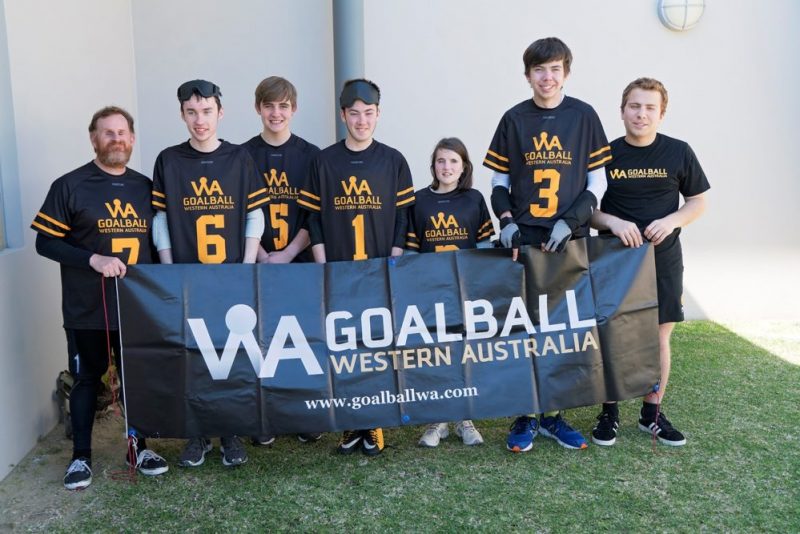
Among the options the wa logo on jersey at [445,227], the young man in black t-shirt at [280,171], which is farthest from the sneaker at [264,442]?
the wa logo on jersey at [445,227]

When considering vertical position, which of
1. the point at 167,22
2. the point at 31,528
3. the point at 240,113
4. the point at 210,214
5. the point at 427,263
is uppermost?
the point at 167,22

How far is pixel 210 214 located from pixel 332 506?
142 cm

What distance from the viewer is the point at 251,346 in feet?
10.5

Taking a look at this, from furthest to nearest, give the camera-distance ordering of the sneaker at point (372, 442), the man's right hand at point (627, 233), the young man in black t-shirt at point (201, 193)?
1. the sneaker at point (372, 442)
2. the man's right hand at point (627, 233)
3. the young man in black t-shirt at point (201, 193)

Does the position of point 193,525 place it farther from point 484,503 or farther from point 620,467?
point 620,467

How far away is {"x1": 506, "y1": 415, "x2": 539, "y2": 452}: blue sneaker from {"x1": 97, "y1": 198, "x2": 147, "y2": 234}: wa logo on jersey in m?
2.03

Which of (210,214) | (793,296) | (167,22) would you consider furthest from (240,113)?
(793,296)

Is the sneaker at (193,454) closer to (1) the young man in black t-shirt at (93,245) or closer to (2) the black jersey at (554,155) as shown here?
(1) the young man in black t-shirt at (93,245)

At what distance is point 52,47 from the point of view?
13.3 ft

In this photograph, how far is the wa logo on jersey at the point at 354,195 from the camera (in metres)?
3.41

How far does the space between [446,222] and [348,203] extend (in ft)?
1.77

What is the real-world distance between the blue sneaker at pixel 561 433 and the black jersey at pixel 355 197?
1.23 metres

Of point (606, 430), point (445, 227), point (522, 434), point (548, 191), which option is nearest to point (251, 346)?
point (445, 227)

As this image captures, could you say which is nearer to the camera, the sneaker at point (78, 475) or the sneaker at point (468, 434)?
the sneaker at point (78, 475)
